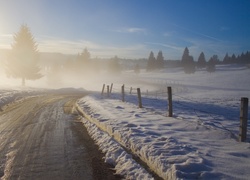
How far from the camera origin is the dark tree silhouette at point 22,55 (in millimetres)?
45997

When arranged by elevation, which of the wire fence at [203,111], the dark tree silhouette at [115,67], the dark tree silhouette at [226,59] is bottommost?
the wire fence at [203,111]

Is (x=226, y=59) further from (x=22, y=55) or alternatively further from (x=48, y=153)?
(x=48, y=153)

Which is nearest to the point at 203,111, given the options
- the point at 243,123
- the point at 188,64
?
the point at 243,123

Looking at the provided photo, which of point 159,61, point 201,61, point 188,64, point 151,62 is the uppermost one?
point 159,61

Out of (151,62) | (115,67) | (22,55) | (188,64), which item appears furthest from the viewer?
(151,62)

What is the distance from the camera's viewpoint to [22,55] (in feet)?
151

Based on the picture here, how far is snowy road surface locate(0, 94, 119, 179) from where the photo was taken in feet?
20.0

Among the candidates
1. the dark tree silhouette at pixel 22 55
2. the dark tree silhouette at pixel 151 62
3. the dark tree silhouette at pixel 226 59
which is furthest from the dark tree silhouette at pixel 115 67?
the dark tree silhouette at pixel 226 59

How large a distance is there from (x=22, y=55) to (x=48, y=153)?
41.9 m

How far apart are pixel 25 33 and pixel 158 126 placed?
1638 inches

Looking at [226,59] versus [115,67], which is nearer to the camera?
[115,67]

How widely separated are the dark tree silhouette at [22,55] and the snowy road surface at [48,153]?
36.6 m

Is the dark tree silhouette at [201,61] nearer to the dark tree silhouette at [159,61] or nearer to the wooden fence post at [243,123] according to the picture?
the dark tree silhouette at [159,61]

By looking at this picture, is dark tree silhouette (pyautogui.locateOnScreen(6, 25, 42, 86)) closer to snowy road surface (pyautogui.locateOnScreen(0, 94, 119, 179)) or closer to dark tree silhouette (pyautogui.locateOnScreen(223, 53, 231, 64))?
snowy road surface (pyautogui.locateOnScreen(0, 94, 119, 179))
